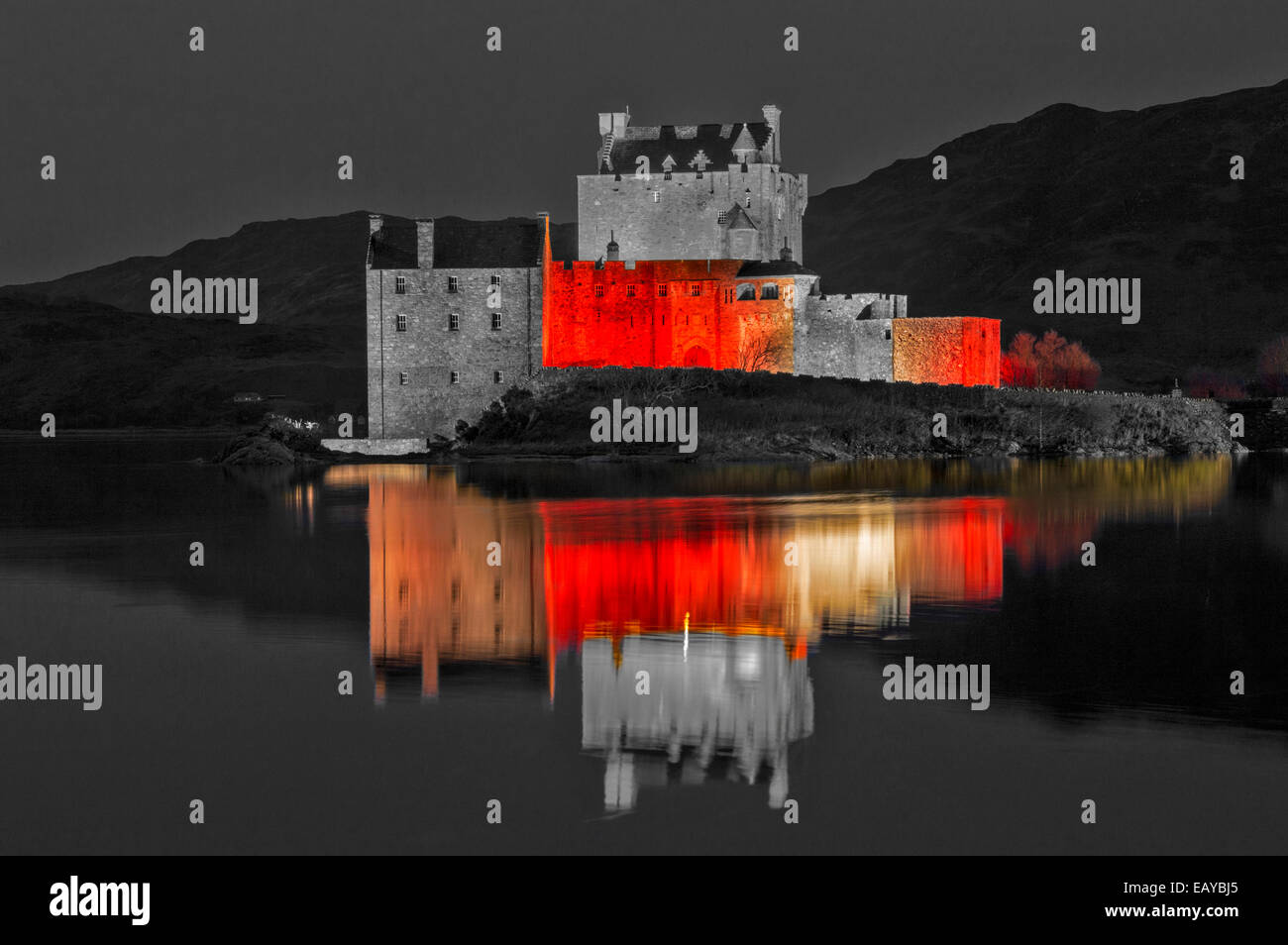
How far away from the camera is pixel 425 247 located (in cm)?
7644

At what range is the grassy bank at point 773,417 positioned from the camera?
73.2m

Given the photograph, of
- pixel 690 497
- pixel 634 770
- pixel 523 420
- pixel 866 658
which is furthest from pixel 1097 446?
pixel 634 770

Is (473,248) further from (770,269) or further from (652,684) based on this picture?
(652,684)

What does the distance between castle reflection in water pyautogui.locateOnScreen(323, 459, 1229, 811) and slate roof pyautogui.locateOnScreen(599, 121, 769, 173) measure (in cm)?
3950

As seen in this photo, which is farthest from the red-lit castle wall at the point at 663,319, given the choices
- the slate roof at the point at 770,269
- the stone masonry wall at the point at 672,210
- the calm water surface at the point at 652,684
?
the calm water surface at the point at 652,684

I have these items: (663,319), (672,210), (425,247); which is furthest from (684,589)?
(672,210)

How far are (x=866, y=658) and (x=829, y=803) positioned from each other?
277 inches

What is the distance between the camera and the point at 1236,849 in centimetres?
1373

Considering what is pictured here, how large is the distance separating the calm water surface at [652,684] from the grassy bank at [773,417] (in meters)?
29.9

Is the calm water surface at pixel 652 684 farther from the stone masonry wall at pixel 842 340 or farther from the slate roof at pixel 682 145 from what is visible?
the slate roof at pixel 682 145

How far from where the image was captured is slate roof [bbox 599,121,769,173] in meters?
87.6

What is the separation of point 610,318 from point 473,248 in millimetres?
7481
